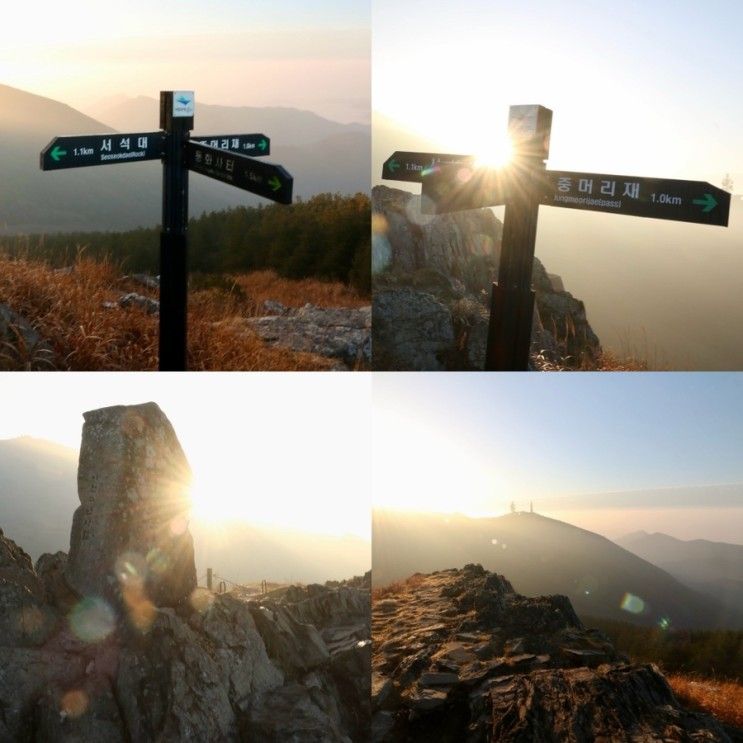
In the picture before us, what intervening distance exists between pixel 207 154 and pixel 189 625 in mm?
4345

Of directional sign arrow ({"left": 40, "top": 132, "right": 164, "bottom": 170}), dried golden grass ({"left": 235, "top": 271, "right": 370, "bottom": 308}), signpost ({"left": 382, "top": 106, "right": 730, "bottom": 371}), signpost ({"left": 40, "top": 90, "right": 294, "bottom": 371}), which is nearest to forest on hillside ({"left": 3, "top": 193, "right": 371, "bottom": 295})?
dried golden grass ({"left": 235, "top": 271, "right": 370, "bottom": 308})

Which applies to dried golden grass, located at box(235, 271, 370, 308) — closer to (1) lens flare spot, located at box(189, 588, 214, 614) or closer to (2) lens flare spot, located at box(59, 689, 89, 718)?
(1) lens flare spot, located at box(189, 588, 214, 614)

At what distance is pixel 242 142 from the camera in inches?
364

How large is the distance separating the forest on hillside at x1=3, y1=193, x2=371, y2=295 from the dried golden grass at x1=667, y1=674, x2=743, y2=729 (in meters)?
10.0

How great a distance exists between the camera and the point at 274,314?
13.5 m

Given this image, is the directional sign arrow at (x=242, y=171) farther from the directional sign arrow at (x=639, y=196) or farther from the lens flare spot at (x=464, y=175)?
the directional sign arrow at (x=639, y=196)

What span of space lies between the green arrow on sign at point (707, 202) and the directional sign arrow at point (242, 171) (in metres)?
3.27

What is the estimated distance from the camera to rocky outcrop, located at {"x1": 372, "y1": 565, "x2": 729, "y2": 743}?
7.43 metres

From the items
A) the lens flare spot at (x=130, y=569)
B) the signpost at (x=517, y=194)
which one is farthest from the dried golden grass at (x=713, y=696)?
the lens flare spot at (x=130, y=569)

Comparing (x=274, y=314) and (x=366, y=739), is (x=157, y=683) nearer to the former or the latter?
(x=366, y=739)

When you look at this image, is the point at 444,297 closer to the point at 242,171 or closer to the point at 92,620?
the point at 242,171

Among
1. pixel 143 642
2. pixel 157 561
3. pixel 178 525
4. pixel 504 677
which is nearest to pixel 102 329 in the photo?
pixel 178 525

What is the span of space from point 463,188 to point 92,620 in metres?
5.22

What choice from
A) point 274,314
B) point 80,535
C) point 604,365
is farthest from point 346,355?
point 80,535
